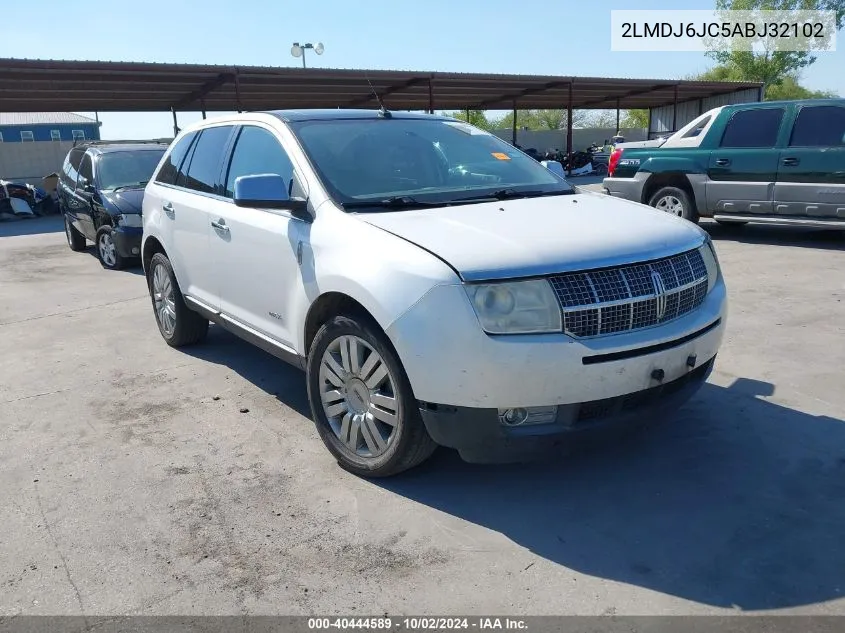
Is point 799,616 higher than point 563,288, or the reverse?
point 563,288

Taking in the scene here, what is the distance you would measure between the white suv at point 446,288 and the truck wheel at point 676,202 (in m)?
6.50

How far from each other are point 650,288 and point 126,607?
2498 millimetres

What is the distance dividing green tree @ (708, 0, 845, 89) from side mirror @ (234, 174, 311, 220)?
5542cm

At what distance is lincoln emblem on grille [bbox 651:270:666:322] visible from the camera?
3137 mm

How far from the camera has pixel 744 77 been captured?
54188mm

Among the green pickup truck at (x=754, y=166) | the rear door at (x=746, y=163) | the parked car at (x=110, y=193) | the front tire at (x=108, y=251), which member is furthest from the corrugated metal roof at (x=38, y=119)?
the rear door at (x=746, y=163)

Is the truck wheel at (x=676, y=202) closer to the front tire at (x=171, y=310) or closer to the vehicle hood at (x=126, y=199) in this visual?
the front tire at (x=171, y=310)

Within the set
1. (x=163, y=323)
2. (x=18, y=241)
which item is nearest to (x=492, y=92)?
(x=18, y=241)

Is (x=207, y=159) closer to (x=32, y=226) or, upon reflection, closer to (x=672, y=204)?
(x=672, y=204)

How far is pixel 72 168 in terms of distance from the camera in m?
12.0

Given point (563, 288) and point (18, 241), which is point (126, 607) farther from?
point (18, 241)

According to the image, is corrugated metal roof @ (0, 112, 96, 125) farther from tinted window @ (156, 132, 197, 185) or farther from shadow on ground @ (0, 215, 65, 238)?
tinted window @ (156, 132, 197, 185)

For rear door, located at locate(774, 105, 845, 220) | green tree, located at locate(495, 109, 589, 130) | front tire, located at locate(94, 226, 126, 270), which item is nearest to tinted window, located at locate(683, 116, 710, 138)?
rear door, located at locate(774, 105, 845, 220)

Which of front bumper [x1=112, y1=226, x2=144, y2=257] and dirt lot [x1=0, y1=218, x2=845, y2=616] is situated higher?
front bumper [x1=112, y1=226, x2=144, y2=257]
